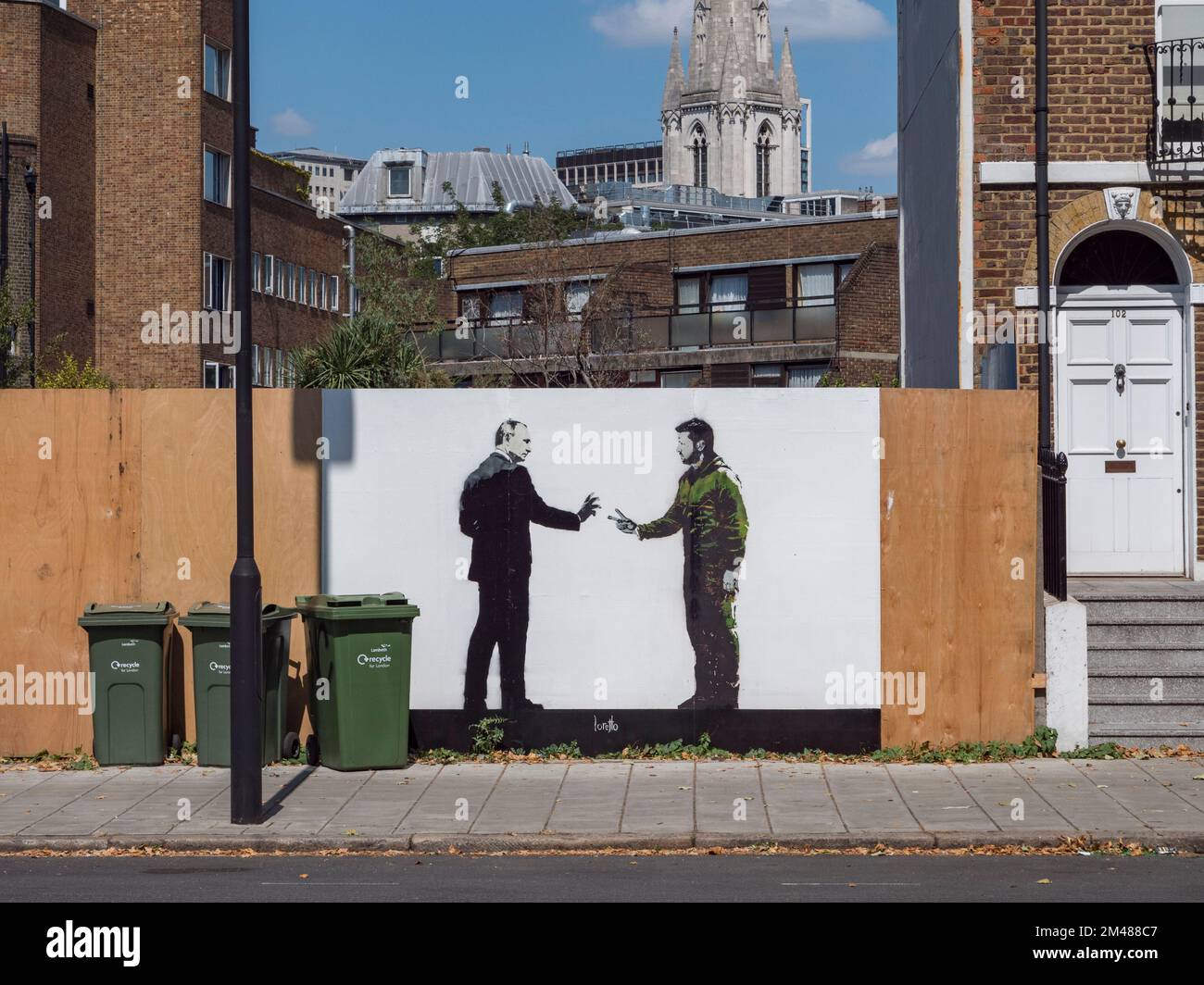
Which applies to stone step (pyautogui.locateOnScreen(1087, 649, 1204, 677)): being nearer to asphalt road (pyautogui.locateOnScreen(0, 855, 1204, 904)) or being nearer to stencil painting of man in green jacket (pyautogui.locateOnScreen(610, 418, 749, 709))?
stencil painting of man in green jacket (pyautogui.locateOnScreen(610, 418, 749, 709))

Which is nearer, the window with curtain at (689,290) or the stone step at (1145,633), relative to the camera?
the stone step at (1145,633)

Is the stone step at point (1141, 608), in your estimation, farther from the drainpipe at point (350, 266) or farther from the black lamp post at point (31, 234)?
the drainpipe at point (350, 266)

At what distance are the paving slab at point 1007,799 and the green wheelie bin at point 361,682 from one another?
424 cm

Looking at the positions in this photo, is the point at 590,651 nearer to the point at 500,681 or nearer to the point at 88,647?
the point at 500,681

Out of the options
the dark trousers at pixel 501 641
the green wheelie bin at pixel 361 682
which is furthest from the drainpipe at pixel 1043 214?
the green wheelie bin at pixel 361 682

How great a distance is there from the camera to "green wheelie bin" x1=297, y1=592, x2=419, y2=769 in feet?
37.6

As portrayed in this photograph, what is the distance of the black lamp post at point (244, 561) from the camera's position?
9805mm

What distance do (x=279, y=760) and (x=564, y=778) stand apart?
2.32 m

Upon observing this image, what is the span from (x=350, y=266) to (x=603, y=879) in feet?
162

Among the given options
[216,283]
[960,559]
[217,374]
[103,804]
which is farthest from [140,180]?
[960,559]

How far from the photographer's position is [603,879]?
8539 mm

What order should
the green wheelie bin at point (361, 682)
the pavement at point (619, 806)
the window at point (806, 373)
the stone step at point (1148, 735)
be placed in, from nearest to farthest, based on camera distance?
the pavement at point (619, 806), the green wheelie bin at point (361, 682), the stone step at point (1148, 735), the window at point (806, 373)

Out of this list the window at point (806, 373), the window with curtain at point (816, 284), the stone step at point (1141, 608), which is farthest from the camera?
the window with curtain at point (816, 284)

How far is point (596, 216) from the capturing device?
87750mm
